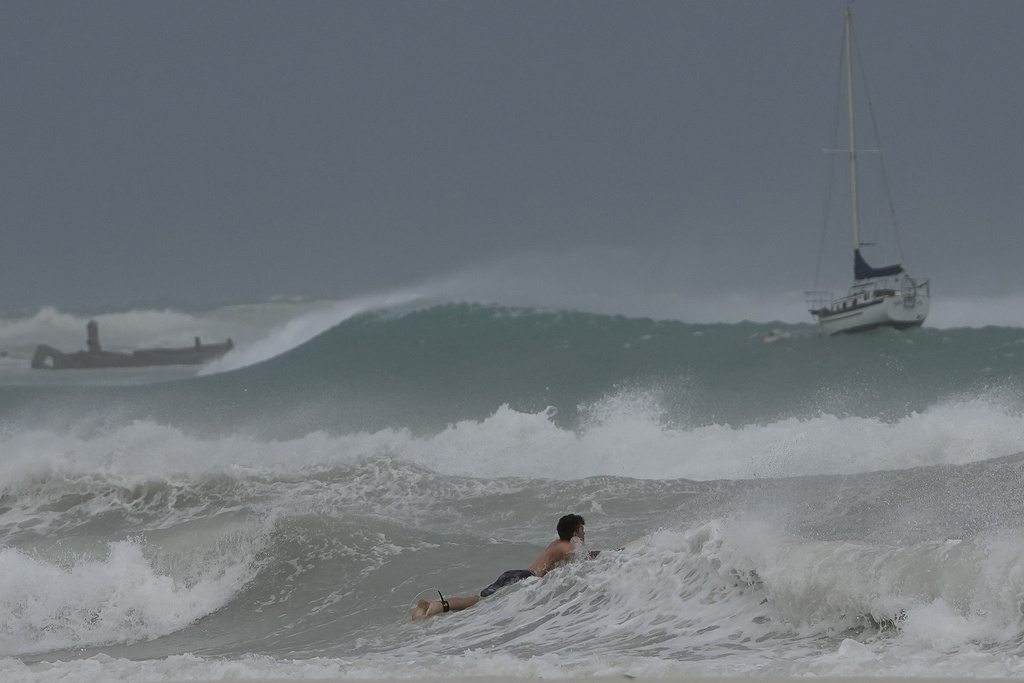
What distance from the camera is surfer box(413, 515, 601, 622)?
6.85 meters

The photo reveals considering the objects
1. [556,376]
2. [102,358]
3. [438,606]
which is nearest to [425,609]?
[438,606]

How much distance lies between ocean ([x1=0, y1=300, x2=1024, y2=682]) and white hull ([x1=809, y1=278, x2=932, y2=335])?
0.47m

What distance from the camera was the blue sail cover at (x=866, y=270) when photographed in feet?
80.0

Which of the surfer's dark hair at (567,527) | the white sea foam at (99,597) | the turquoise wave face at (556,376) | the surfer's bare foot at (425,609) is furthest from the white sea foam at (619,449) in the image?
the surfer's bare foot at (425,609)

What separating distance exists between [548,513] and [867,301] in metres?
14.9

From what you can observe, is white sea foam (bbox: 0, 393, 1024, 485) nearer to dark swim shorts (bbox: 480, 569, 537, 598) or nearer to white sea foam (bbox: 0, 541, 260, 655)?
white sea foam (bbox: 0, 541, 260, 655)

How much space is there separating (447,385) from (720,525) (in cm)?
1812

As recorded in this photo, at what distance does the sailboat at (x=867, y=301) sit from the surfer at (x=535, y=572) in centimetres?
1811

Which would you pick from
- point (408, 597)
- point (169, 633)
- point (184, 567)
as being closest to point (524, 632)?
point (408, 597)

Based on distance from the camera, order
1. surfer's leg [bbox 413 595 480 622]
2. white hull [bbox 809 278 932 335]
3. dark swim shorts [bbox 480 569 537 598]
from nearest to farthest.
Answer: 1. surfer's leg [bbox 413 595 480 622]
2. dark swim shorts [bbox 480 569 537 598]
3. white hull [bbox 809 278 932 335]

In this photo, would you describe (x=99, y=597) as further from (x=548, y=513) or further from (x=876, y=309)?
(x=876, y=309)

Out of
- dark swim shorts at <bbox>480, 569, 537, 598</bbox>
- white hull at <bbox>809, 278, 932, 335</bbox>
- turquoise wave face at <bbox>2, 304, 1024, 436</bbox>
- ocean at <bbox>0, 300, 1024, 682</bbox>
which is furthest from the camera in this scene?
white hull at <bbox>809, 278, 932, 335</bbox>

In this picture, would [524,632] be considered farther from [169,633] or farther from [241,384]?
[241,384]

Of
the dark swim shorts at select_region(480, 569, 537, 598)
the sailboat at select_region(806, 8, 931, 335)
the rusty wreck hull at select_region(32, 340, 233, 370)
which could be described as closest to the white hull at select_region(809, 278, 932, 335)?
the sailboat at select_region(806, 8, 931, 335)
